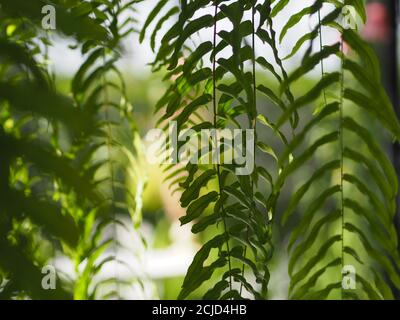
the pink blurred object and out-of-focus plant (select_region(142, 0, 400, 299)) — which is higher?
the pink blurred object

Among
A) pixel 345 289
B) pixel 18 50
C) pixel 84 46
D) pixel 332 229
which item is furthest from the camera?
pixel 332 229

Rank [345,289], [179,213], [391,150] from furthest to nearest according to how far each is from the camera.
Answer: [179,213] < [391,150] < [345,289]

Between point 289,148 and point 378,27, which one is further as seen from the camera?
point 378,27

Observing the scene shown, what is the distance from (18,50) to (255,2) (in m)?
0.21

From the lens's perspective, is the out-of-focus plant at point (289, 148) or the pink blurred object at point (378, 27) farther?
the pink blurred object at point (378, 27)

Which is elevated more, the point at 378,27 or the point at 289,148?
the point at 378,27

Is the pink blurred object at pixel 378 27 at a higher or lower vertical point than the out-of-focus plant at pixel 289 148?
higher

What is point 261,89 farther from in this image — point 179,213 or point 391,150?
point 179,213

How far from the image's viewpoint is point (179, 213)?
2055mm

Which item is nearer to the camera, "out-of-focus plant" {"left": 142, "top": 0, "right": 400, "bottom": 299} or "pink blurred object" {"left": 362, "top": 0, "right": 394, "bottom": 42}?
"out-of-focus plant" {"left": 142, "top": 0, "right": 400, "bottom": 299}

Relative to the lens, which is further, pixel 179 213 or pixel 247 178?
pixel 179 213
